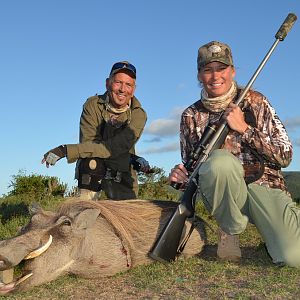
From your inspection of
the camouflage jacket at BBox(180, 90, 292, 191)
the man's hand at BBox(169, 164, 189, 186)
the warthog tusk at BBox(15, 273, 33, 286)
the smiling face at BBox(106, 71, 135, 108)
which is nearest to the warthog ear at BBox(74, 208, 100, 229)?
the warthog tusk at BBox(15, 273, 33, 286)

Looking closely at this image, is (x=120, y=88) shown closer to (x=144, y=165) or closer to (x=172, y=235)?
(x=144, y=165)

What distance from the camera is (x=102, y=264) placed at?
164 inches

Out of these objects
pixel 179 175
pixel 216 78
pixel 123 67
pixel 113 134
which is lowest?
pixel 179 175

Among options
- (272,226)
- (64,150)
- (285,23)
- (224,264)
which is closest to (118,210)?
(224,264)

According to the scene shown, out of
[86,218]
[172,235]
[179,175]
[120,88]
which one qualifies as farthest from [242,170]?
[120,88]

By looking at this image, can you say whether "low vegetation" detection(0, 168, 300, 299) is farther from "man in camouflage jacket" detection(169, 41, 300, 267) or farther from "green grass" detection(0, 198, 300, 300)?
"man in camouflage jacket" detection(169, 41, 300, 267)

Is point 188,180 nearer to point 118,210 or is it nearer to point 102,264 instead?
point 118,210

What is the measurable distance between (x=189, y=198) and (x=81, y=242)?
3.28ft

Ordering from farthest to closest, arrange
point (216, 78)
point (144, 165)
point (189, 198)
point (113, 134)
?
point (113, 134) < point (144, 165) < point (216, 78) < point (189, 198)

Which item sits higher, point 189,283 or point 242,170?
point 242,170

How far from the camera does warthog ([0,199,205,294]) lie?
385 centimetres

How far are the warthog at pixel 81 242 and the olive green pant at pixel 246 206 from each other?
1.35ft

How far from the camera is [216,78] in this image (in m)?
4.86

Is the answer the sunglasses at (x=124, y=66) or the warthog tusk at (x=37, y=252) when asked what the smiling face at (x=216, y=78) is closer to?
the sunglasses at (x=124, y=66)
